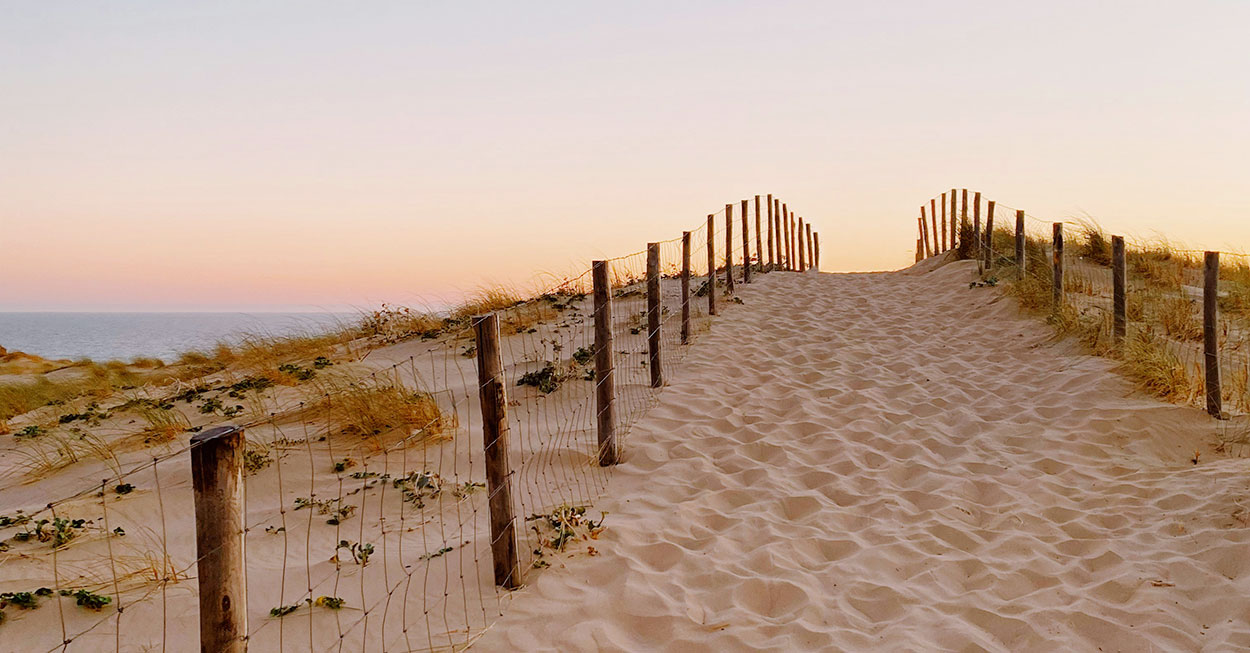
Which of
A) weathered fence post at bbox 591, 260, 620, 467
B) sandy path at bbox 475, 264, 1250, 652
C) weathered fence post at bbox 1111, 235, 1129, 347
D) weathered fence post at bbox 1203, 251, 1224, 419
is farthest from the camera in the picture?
weathered fence post at bbox 1111, 235, 1129, 347

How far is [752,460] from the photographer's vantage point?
622 centimetres

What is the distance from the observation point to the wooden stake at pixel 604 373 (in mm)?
6172

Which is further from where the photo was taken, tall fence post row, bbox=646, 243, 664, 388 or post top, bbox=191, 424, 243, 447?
tall fence post row, bbox=646, 243, 664, 388

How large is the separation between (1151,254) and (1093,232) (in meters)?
1.74

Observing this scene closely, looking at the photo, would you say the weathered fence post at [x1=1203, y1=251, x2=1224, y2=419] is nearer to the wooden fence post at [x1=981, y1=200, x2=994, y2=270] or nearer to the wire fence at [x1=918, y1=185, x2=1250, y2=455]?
the wire fence at [x1=918, y1=185, x2=1250, y2=455]

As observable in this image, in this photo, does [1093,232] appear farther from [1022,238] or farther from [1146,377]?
[1146,377]

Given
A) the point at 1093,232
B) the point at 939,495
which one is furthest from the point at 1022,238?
the point at 939,495

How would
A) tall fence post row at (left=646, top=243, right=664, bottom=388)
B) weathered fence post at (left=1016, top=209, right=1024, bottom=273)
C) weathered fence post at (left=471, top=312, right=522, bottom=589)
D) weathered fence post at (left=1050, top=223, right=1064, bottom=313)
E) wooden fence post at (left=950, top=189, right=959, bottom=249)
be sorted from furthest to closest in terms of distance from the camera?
wooden fence post at (left=950, top=189, right=959, bottom=249), weathered fence post at (left=1016, top=209, right=1024, bottom=273), weathered fence post at (left=1050, top=223, right=1064, bottom=313), tall fence post row at (left=646, top=243, right=664, bottom=388), weathered fence post at (left=471, top=312, right=522, bottom=589)

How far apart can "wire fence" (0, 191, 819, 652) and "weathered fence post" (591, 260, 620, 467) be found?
15 centimetres

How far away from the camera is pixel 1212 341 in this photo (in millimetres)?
6684

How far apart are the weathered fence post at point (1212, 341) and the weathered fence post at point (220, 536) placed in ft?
23.3

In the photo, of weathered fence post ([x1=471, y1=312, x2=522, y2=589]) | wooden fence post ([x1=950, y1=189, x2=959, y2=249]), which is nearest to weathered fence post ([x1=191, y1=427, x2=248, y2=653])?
weathered fence post ([x1=471, y1=312, x2=522, y2=589])

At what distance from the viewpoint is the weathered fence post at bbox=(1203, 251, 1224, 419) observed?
21.6 feet

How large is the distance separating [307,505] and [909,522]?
382 cm
